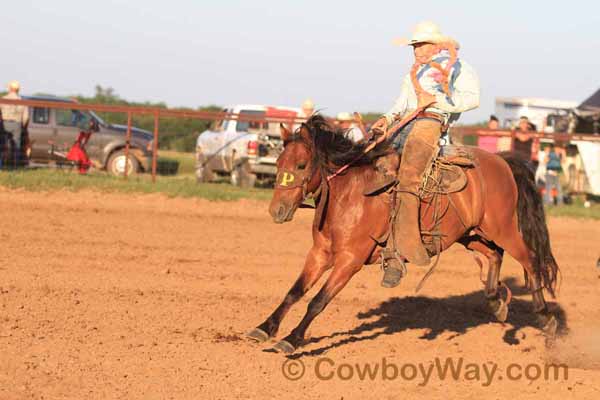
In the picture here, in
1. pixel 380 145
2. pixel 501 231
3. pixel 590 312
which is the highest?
pixel 380 145

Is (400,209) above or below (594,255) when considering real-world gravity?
above

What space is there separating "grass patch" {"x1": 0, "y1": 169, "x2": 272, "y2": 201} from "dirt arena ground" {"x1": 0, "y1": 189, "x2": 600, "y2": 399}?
1.05 m

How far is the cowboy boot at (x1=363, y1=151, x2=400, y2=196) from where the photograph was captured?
7555 millimetres

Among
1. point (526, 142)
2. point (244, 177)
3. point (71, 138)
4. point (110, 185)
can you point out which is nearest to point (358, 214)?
point (110, 185)

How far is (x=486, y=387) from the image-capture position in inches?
269

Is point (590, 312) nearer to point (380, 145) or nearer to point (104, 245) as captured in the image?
point (380, 145)

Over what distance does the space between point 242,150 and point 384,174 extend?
467 inches

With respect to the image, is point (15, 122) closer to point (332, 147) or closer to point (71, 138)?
point (71, 138)

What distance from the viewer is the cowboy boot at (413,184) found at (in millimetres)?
7637

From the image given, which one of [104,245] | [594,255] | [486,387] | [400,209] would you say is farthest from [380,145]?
[594,255]

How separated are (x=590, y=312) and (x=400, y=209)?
13.2ft

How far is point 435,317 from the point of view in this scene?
9594mm

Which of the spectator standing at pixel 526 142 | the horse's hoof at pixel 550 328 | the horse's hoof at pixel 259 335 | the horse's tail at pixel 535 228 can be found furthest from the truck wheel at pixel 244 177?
the horse's hoof at pixel 259 335

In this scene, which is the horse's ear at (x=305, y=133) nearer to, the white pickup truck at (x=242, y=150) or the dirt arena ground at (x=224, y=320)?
the dirt arena ground at (x=224, y=320)
